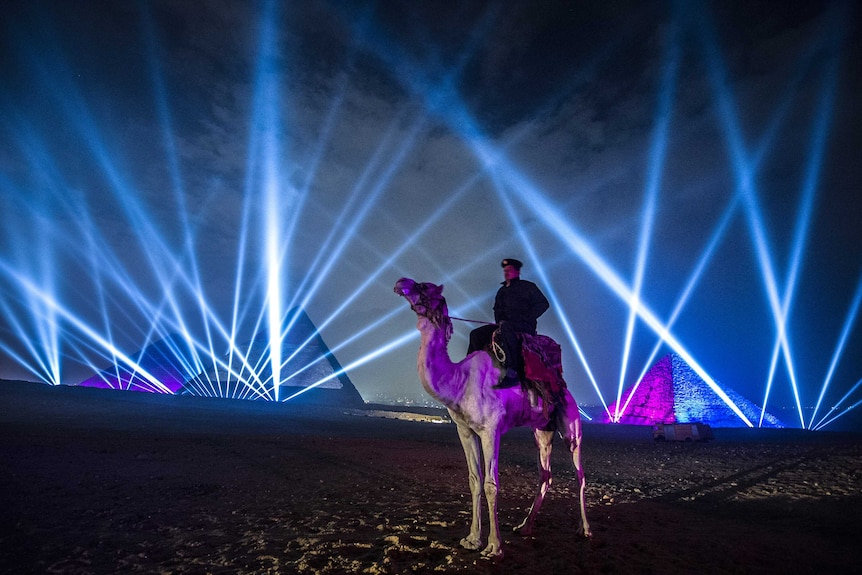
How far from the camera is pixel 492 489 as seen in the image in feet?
14.2

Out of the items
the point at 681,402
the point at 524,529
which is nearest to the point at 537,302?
the point at 524,529

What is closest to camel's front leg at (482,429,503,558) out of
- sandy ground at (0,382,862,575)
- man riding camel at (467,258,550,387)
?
sandy ground at (0,382,862,575)

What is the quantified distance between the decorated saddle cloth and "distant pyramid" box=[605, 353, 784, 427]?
37.8m

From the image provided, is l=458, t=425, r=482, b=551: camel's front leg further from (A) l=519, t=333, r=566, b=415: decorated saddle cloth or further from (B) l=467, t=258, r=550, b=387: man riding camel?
(B) l=467, t=258, r=550, b=387: man riding camel

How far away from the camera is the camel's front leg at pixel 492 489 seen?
4258mm

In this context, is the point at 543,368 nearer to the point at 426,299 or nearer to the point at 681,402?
the point at 426,299

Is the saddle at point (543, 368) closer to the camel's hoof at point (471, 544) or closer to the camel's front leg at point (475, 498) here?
the camel's front leg at point (475, 498)

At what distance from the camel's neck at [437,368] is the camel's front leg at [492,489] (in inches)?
21.1

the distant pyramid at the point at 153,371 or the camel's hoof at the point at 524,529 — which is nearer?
the camel's hoof at the point at 524,529

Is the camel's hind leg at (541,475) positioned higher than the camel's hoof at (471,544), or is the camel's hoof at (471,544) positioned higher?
the camel's hind leg at (541,475)

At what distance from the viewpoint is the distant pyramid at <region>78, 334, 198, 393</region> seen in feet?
168

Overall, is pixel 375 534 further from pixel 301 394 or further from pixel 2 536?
pixel 301 394

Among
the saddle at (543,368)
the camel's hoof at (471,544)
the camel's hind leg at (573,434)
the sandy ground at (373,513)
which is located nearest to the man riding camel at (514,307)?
the saddle at (543,368)

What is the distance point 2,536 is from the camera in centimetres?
461
